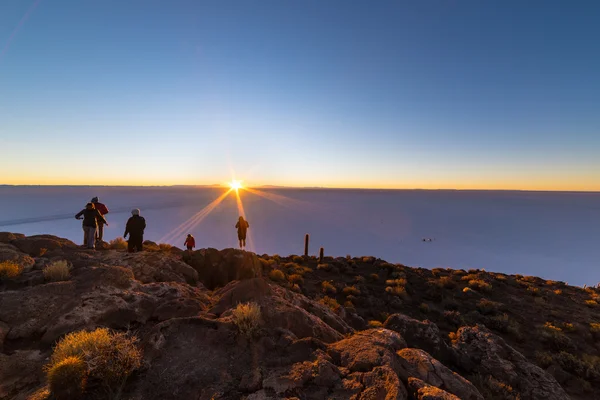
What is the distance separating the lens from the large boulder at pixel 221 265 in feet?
31.9

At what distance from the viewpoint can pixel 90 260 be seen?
7.24 m

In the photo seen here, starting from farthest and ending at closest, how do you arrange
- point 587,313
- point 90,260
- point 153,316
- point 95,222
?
point 587,313 → point 95,222 → point 90,260 → point 153,316

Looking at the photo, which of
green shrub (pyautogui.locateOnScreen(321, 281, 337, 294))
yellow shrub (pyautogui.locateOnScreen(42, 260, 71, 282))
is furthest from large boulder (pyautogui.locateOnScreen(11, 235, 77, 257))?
green shrub (pyautogui.locateOnScreen(321, 281, 337, 294))

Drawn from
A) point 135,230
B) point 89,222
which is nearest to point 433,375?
point 135,230

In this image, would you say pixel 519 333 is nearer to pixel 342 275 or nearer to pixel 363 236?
pixel 342 275

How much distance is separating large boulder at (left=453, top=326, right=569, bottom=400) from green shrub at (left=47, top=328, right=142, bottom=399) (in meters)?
7.82

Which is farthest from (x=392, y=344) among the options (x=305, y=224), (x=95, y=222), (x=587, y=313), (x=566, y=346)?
(x=305, y=224)

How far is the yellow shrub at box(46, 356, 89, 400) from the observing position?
116 inches

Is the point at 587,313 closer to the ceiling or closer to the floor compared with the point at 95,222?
closer to the floor

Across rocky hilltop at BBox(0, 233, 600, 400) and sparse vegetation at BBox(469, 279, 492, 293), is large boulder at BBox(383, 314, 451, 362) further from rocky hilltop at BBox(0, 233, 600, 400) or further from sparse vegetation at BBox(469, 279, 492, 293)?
sparse vegetation at BBox(469, 279, 492, 293)

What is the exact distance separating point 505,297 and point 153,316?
17892 millimetres

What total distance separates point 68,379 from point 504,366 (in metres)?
9.36

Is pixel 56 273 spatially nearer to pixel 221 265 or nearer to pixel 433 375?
pixel 221 265

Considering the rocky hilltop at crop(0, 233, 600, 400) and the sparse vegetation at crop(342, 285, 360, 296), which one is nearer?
the rocky hilltop at crop(0, 233, 600, 400)
